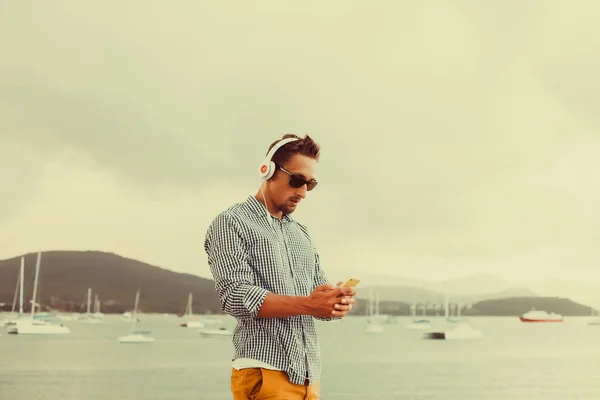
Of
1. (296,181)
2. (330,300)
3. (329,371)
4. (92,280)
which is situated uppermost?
(92,280)

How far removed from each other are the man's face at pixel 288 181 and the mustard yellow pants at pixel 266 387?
353 mm

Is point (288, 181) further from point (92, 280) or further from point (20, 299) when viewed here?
point (20, 299)

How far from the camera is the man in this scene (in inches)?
58.4

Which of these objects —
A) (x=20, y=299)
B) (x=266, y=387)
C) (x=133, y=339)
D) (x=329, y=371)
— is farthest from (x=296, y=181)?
(x=133, y=339)

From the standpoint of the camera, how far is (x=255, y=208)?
1663 millimetres

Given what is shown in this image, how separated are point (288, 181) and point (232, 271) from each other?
239 mm

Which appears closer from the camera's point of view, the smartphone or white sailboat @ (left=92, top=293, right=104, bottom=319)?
the smartphone

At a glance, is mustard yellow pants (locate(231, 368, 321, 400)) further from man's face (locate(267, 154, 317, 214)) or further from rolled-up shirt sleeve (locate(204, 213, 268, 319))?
man's face (locate(267, 154, 317, 214))

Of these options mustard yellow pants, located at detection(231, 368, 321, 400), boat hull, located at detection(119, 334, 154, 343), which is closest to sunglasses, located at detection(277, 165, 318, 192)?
mustard yellow pants, located at detection(231, 368, 321, 400)

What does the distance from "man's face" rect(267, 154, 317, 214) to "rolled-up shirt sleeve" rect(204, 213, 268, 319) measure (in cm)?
14

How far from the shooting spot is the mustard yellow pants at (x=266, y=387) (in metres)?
1.53

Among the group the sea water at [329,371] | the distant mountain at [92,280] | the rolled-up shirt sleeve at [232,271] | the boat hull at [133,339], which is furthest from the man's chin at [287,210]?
the boat hull at [133,339]

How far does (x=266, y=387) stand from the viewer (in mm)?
1527

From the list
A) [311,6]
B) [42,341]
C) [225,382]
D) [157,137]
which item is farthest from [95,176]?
[42,341]
